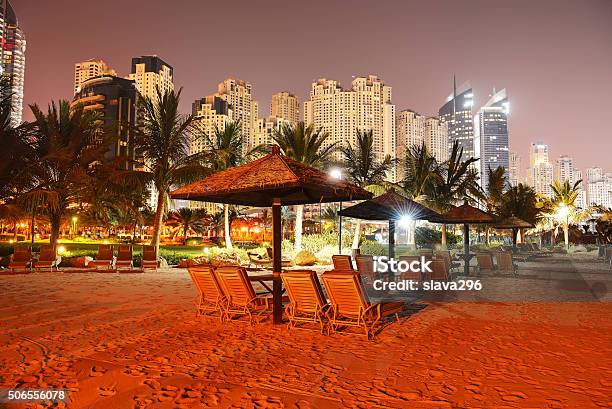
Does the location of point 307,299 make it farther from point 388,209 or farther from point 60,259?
point 60,259

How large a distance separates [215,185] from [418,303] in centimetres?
463

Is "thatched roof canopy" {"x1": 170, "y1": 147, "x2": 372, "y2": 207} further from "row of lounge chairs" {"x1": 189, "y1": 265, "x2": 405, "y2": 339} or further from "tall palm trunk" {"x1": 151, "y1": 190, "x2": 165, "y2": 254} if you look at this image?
"tall palm trunk" {"x1": 151, "y1": 190, "x2": 165, "y2": 254}

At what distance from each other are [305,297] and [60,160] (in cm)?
1267

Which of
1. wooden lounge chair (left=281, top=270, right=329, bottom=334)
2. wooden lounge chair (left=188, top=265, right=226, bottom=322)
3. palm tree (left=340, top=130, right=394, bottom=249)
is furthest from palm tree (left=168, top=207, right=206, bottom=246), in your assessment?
wooden lounge chair (left=281, top=270, right=329, bottom=334)

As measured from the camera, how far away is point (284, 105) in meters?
129

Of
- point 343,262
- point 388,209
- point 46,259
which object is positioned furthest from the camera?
point 46,259

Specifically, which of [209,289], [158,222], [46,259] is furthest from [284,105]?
[209,289]

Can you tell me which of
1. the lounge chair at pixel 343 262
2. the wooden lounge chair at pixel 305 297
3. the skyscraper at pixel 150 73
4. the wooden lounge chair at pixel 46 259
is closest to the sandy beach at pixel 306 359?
the wooden lounge chair at pixel 305 297

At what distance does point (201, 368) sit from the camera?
14.0 ft

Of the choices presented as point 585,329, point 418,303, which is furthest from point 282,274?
point 585,329

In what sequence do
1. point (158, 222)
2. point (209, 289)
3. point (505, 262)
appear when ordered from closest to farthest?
point (209, 289), point (505, 262), point (158, 222)

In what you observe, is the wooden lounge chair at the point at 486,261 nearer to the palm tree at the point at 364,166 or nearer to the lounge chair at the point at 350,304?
the lounge chair at the point at 350,304

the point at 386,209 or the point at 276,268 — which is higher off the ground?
the point at 386,209

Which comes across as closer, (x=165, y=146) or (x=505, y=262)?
(x=505, y=262)
